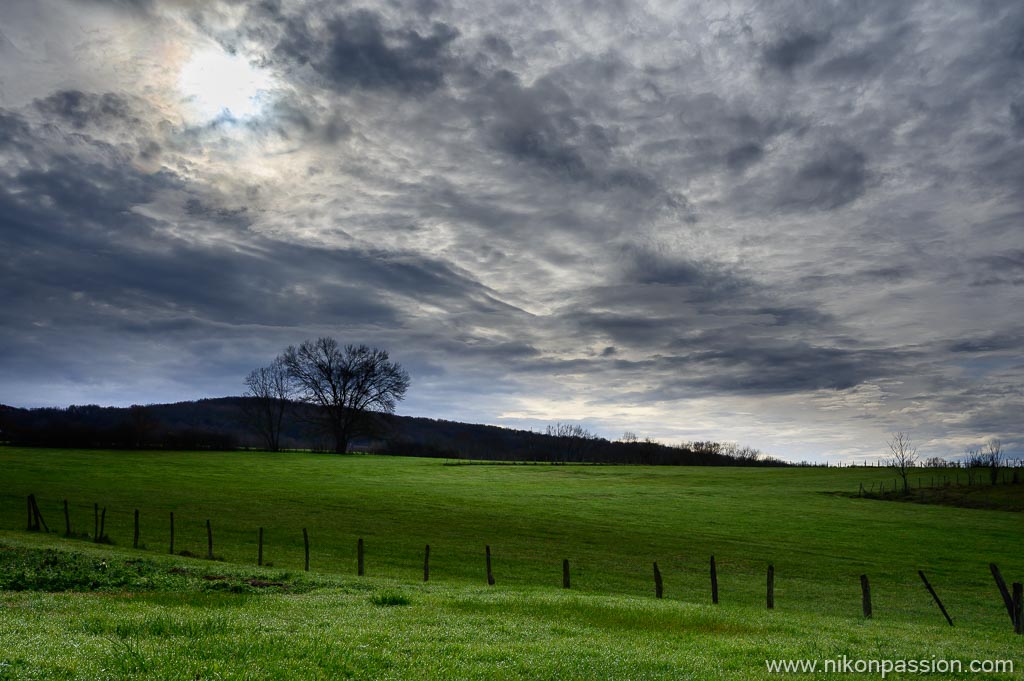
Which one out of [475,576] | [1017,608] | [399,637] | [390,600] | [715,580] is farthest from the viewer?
[475,576]

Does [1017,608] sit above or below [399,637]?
below

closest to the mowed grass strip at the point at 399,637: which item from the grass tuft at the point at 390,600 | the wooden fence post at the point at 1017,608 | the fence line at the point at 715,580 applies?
the grass tuft at the point at 390,600

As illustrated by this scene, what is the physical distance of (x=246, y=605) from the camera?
60.3ft

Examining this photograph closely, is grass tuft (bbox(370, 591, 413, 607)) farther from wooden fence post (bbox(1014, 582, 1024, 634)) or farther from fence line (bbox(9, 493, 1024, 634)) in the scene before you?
wooden fence post (bbox(1014, 582, 1024, 634))

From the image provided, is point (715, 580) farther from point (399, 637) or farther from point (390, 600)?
point (399, 637)

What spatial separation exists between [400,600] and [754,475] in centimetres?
11331

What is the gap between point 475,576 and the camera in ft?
120

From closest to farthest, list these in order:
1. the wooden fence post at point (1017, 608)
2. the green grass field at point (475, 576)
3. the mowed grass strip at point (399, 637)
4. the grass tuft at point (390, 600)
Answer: the mowed grass strip at point (399, 637) < the green grass field at point (475, 576) < the grass tuft at point (390, 600) < the wooden fence post at point (1017, 608)

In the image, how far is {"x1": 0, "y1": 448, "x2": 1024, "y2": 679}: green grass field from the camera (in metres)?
13.0

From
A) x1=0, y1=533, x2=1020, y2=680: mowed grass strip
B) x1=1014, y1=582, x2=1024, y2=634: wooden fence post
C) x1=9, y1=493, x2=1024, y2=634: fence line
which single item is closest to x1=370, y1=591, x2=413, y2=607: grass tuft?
x1=0, y1=533, x2=1020, y2=680: mowed grass strip

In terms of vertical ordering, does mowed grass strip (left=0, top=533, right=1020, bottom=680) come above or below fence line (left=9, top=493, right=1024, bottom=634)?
above

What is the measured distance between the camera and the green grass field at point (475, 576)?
42.7 feet

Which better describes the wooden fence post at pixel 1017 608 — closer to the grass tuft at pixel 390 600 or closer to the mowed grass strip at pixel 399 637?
the mowed grass strip at pixel 399 637

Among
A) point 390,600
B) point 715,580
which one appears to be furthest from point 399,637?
point 715,580
